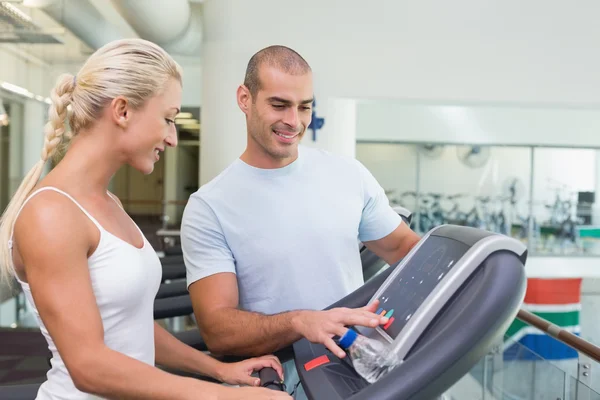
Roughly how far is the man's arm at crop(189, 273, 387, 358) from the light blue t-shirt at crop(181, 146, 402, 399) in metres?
0.04

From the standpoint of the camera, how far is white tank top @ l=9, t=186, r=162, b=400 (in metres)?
0.93

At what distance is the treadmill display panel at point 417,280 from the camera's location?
3.15 ft

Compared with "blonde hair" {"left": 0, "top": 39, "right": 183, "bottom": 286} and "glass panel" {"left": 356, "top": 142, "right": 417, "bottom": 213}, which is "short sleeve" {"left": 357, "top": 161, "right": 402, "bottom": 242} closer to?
"blonde hair" {"left": 0, "top": 39, "right": 183, "bottom": 286}

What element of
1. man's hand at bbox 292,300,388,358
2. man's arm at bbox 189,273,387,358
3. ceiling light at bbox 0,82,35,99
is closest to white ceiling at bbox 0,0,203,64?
ceiling light at bbox 0,82,35,99

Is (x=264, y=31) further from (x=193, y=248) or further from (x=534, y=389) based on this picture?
(x=193, y=248)

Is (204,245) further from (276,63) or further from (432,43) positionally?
(432,43)

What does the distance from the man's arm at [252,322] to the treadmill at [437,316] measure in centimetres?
4

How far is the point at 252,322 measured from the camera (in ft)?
3.91

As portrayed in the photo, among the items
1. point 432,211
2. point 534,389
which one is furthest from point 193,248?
point 432,211

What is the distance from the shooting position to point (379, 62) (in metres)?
4.85

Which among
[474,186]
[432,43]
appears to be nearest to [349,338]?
[432,43]

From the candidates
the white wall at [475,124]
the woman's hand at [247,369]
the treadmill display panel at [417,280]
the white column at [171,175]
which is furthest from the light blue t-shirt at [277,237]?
the white column at [171,175]

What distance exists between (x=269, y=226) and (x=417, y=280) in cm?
40

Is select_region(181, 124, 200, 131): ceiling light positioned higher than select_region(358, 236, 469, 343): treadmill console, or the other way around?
select_region(181, 124, 200, 131): ceiling light
